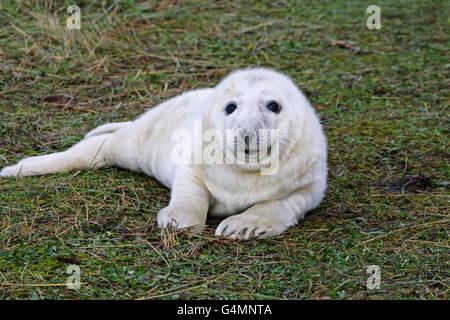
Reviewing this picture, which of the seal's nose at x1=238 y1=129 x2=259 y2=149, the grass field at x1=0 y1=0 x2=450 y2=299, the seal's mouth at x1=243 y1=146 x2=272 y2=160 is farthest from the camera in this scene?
the seal's mouth at x1=243 y1=146 x2=272 y2=160

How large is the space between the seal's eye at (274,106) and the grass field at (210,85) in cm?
65

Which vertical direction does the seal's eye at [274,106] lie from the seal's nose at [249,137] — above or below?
above

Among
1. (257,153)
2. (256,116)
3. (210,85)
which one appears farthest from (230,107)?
(210,85)

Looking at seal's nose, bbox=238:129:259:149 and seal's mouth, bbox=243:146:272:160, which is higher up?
A: seal's nose, bbox=238:129:259:149

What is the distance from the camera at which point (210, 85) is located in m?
5.96

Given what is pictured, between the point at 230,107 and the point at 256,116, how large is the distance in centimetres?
21

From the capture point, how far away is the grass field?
300cm

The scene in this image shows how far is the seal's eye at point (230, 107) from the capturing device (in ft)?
11.8

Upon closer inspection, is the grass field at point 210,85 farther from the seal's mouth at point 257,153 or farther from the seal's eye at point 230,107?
the seal's eye at point 230,107

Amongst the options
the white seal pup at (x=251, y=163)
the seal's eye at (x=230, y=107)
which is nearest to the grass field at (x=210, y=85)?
the white seal pup at (x=251, y=163)

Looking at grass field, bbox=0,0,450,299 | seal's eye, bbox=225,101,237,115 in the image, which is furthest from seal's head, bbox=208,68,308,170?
grass field, bbox=0,0,450,299

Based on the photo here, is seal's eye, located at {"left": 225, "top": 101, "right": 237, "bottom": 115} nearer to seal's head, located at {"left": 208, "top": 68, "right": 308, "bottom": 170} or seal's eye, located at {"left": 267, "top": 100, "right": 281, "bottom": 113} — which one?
seal's head, located at {"left": 208, "top": 68, "right": 308, "bottom": 170}

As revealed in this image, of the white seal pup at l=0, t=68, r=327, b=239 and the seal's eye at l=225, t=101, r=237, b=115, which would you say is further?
the seal's eye at l=225, t=101, r=237, b=115
